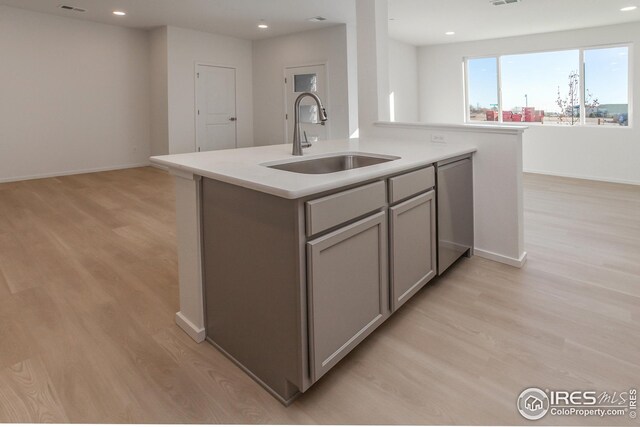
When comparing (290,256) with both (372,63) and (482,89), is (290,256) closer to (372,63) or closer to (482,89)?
(372,63)

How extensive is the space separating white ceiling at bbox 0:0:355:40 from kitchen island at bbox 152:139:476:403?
4140 mm

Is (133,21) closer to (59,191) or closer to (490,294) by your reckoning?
(59,191)

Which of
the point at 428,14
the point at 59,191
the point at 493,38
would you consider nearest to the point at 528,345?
the point at 428,14

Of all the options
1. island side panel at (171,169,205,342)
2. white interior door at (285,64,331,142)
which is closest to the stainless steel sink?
island side panel at (171,169,205,342)

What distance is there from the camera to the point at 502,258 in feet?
9.11

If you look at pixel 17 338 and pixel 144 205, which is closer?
pixel 17 338

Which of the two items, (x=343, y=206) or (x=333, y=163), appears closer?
(x=343, y=206)

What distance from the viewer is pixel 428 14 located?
5.64 m

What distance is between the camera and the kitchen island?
1374 millimetres

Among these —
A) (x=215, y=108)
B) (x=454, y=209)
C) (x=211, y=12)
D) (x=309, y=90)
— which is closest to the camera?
(x=454, y=209)

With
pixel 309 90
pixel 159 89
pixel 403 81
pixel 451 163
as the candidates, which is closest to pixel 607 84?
pixel 403 81

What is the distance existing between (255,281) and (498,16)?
5826 mm

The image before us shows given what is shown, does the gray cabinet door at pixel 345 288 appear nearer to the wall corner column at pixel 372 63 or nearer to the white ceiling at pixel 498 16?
the wall corner column at pixel 372 63

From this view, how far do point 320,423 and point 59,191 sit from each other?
5265 millimetres
